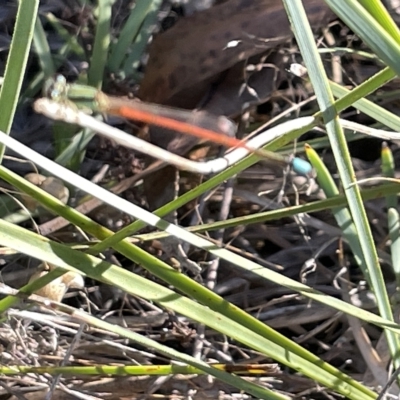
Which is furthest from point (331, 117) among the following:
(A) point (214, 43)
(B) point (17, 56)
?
(A) point (214, 43)

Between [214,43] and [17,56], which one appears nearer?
[17,56]

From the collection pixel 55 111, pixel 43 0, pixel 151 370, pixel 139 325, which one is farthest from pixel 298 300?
pixel 55 111

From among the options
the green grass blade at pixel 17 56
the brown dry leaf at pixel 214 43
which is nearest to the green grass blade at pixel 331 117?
the green grass blade at pixel 17 56

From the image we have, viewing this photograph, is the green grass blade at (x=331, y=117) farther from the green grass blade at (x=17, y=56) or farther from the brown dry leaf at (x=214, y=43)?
the brown dry leaf at (x=214, y=43)

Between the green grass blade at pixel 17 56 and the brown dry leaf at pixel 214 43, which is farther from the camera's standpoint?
the brown dry leaf at pixel 214 43

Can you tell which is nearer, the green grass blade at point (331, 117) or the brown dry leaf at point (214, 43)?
the green grass blade at point (331, 117)

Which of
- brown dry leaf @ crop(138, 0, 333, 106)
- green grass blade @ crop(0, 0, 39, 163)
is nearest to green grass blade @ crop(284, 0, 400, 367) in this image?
green grass blade @ crop(0, 0, 39, 163)

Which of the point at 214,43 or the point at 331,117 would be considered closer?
the point at 331,117

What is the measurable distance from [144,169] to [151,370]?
1.25 feet

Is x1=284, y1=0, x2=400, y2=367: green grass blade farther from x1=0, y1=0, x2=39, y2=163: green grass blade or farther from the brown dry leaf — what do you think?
the brown dry leaf

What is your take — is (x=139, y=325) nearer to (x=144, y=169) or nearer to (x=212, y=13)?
(x=144, y=169)

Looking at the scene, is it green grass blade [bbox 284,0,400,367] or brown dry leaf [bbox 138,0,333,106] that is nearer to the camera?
green grass blade [bbox 284,0,400,367]

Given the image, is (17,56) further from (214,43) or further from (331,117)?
(214,43)

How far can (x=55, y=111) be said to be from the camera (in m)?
0.42
